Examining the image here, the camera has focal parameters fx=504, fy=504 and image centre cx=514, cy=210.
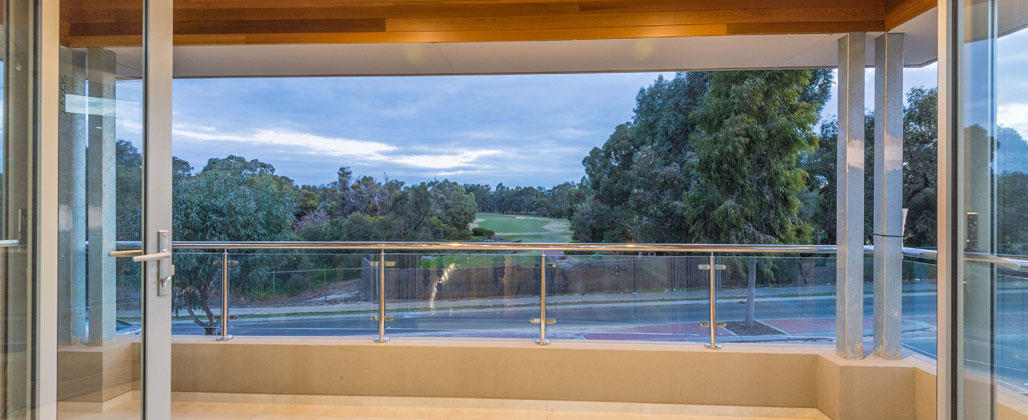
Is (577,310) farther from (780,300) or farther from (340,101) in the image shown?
(340,101)

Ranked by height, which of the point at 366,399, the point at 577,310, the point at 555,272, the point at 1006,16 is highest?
the point at 1006,16

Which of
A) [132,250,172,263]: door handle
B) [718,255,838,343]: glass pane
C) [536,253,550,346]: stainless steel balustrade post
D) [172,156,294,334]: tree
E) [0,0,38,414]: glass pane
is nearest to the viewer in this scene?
[0,0,38,414]: glass pane

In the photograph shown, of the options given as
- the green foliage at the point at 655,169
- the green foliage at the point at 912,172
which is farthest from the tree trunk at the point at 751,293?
the green foliage at the point at 655,169

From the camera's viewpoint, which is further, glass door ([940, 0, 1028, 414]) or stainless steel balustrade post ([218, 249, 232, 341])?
stainless steel balustrade post ([218, 249, 232, 341])

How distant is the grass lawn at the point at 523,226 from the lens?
917 cm

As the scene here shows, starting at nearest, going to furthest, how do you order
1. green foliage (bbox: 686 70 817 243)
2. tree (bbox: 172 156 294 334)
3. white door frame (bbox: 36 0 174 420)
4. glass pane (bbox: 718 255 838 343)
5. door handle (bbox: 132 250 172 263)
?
white door frame (bbox: 36 0 174 420) < door handle (bbox: 132 250 172 263) < glass pane (bbox: 718 255 838 343) < tree (bbox: 172 156 294 334) < green foliage (bbox: 686 70 817 243)

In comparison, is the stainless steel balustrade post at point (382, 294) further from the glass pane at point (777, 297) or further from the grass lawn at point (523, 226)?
the grass lawn at point (523, 226)

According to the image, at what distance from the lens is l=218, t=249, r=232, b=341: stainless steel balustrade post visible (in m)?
3.26

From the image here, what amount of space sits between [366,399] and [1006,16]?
327cm

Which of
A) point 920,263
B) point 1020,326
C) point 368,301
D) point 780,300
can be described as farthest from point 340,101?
point 1020,326

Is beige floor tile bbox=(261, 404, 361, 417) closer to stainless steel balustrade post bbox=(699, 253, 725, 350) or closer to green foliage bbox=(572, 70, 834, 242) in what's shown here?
stainless steel balustrade post bbox=(699, 253, 725, 350)

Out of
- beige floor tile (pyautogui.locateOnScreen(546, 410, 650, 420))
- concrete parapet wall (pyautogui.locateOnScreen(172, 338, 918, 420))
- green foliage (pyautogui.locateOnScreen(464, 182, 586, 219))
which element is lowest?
beige floor tile (pyautogui.locateOnScreen(546, 410, 650, 420))

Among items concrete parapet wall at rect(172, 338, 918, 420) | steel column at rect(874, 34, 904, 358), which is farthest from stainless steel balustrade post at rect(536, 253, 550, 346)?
steel column at rect(874, 34, 904, 358)

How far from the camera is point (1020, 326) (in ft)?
4.29
